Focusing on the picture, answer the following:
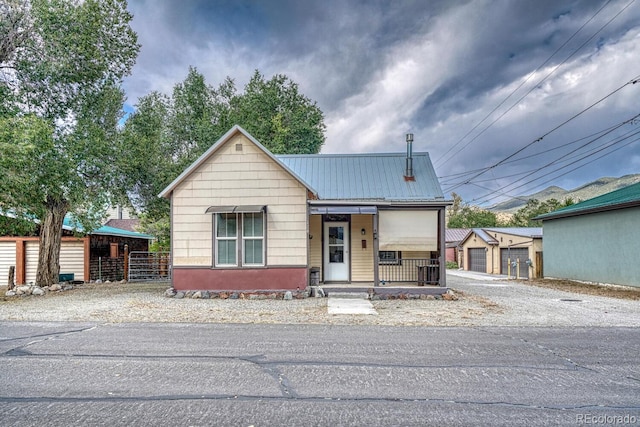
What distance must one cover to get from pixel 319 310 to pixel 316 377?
4.86 m

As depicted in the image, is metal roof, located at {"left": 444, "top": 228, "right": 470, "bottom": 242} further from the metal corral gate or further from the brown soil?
the metal corral gate

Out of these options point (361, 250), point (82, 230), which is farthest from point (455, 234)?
point (82, 230)

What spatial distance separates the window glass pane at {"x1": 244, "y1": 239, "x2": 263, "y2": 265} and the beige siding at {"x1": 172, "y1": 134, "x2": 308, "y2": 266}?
0.31 meters

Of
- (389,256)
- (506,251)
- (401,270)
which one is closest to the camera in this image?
(401,270)

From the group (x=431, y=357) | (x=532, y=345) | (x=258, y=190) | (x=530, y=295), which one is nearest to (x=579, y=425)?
(x=431, y=357)

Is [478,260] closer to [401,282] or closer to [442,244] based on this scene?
[401,282]

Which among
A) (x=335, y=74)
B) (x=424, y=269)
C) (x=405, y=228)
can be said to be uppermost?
(x=335, y=74)

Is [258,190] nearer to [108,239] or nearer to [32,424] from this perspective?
[32,424]

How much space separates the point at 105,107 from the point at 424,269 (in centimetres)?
1318

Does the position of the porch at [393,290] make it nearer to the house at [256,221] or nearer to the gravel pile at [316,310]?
the house at [256,221]

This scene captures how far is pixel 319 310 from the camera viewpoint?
31.1 ft

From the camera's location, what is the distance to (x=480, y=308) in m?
10.0

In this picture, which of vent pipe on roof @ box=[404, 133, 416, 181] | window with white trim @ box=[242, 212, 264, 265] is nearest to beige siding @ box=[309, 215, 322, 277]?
window with white trim @ box=[242, 212, 264, 265]

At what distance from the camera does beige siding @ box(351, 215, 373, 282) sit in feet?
44.4
